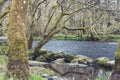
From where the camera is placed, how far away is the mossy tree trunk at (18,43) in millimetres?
10148

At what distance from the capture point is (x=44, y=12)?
37375mm

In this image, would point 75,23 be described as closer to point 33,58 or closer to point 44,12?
point 44,12

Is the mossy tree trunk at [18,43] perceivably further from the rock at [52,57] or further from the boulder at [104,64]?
the rock at [52,57]

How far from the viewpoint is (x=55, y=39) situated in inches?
2420

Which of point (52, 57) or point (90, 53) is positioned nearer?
point (52, 57)

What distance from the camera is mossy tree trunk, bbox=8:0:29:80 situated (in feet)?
33.3

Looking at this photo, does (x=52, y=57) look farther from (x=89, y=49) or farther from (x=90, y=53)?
(x=89, y=49)

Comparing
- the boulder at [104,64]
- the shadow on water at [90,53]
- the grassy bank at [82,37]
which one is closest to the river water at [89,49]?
the shadow on water at [90,53]

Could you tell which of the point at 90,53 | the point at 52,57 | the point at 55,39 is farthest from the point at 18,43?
the point at 55,39

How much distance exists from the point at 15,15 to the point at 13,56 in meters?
1.26

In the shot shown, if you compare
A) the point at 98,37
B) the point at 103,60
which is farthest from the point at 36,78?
the point at 98,37

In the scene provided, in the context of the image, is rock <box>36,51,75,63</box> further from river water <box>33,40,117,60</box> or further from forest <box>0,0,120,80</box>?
river water <box>33,40,117,60</box>

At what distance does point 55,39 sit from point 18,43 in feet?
167

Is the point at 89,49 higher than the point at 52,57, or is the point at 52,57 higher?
the point at 52,57
